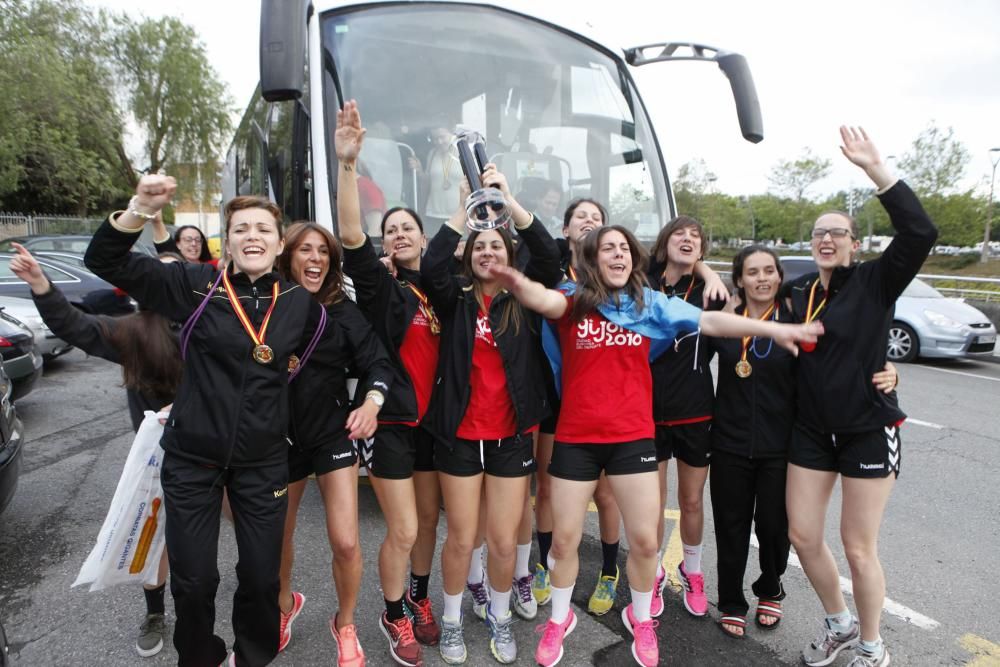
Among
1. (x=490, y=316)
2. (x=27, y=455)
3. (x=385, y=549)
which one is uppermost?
(x=490, y=316)

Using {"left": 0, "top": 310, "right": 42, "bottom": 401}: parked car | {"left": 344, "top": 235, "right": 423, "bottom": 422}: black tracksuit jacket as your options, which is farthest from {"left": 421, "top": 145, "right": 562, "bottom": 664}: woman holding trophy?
{"left": 0, "top": 310, "right": 42, "bottom": 401}: parked car

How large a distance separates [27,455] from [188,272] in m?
4.31

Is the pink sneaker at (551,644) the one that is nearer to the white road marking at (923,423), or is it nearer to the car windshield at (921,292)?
the white road marking at (923,423)

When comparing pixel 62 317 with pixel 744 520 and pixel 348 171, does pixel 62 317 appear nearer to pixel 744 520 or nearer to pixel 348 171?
pixel 348 171

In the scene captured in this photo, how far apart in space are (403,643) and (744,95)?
4.30 metres

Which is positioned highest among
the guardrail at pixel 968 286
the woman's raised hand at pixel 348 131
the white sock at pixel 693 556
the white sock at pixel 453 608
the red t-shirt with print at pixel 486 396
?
the woman's raised hand at pixel 348 131

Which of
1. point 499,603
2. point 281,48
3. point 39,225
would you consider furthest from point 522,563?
point 39,225

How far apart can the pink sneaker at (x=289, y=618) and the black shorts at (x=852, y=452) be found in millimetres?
2311

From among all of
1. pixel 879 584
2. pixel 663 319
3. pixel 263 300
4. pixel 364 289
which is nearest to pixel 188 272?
pixel 263 300

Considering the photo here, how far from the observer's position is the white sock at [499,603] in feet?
9.46

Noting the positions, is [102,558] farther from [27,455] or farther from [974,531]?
[974,531]

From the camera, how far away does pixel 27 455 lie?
5469 millimetres

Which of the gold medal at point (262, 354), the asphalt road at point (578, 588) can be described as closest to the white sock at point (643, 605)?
the asphalt road at point (578, 588)

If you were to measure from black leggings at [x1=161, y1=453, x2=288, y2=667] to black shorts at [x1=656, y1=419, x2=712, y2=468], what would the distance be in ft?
5.57
